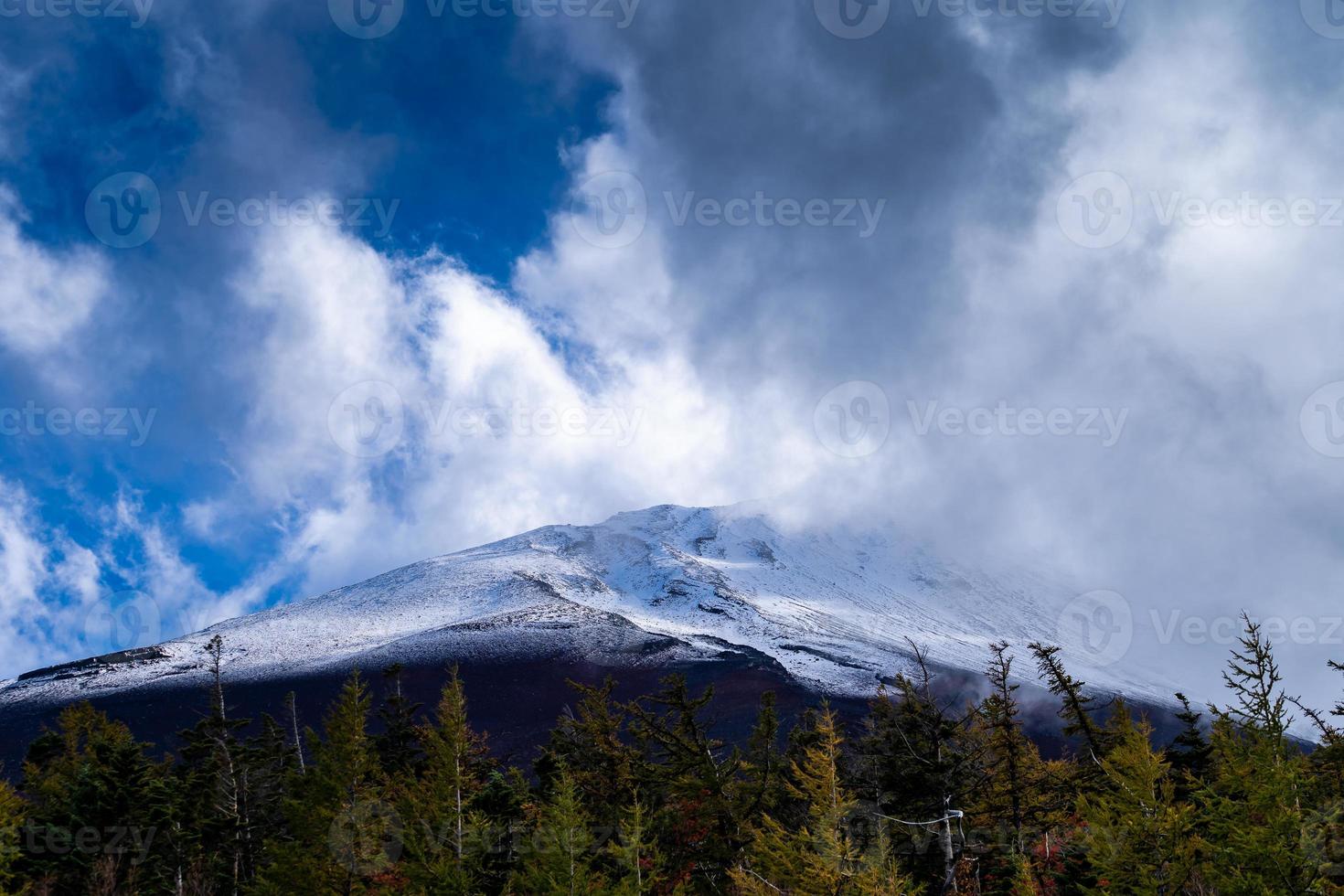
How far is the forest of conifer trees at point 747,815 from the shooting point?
17.0 metres

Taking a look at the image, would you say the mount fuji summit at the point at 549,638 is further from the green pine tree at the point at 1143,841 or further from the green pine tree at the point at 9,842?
the green pine tree at the point at 1143,841

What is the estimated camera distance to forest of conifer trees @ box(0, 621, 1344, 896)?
17047 millimetres

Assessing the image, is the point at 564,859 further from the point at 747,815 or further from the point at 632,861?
the point at 747,815

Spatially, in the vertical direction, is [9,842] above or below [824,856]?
below

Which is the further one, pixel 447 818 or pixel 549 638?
pixel 549 638

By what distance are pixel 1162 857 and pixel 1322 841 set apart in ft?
10.1

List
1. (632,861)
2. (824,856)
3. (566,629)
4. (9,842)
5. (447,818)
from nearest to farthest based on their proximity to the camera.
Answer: (824,856)
(632,861)
(447,818)
(9,842)
(566,629)

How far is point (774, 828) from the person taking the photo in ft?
62.9

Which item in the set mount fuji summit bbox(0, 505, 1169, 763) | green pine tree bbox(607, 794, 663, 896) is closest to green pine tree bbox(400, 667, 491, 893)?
green pine tree bbox(607, 794, 663, 896)

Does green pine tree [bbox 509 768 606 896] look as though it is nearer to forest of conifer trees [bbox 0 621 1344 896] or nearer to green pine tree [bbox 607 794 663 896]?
forest of conifer trees [bbox 0 621 1344 896]

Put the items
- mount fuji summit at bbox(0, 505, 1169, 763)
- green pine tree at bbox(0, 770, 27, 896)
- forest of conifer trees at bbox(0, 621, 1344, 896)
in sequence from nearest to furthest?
forest of conifer trees at bbox(0, 621, 1344, 896)
green pine tree at bbox(0, 770, 27, 896)
mount fuji summit at bbox(0, 505, 1169, 763)

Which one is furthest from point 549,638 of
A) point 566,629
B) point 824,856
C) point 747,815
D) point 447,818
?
point 824,856

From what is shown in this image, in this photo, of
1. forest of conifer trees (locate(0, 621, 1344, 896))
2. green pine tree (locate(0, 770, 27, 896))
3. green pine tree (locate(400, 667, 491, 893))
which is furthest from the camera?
green pine tree (locate(0, 770, 27, 896))

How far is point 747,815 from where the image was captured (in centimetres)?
2102
